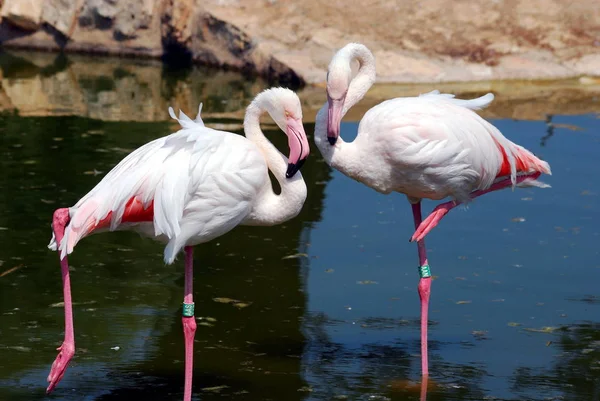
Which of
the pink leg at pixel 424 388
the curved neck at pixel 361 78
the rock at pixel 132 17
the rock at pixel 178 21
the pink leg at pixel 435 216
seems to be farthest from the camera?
the rock at pixel 132 17

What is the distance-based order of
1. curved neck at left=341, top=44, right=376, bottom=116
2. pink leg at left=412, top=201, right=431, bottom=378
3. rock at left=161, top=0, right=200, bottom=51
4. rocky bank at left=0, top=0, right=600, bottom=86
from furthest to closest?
1. rock at left=161, top=0, right=200, bottom=51
2. rocky bank at left=0, top=0, right=600, bottom=86
3. curved neck at left=341, top=44, right=376, bottom=116
4. pink leg at left=412, top=201, right=431, bottom=378

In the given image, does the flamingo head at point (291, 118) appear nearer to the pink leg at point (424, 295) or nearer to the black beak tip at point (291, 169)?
the black beak tip at point (291, 169)

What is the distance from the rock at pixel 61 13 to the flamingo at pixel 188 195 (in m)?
8.87

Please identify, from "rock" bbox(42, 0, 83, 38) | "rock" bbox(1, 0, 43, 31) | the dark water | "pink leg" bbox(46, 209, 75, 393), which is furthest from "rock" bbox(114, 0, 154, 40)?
"pink leg" bbox(46, 209, 75, 393)

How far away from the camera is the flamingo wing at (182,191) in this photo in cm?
428

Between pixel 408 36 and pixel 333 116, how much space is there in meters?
6.28

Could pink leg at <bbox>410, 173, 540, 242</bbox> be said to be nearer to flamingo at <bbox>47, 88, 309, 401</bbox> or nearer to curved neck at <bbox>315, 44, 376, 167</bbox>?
curved neck at <bbox>315, 44, 376, 167</bbox>

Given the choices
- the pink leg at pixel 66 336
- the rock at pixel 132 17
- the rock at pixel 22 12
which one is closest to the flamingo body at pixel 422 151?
the pink leg at pixel 66 336

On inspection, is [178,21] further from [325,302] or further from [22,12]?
[325,302]

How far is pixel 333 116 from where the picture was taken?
480cm

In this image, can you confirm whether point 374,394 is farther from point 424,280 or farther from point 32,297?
point 32,297

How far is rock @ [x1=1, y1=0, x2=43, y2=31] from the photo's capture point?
12.8 meters

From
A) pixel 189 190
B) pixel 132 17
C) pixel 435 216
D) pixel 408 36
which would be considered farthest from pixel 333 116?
pixel 132 17

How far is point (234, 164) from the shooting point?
4.35 meters
